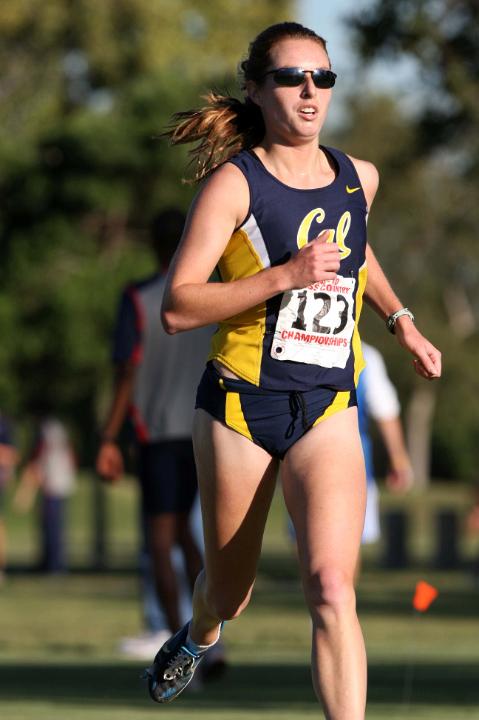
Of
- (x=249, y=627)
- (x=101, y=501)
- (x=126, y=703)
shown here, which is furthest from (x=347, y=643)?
(x=101, y=501)

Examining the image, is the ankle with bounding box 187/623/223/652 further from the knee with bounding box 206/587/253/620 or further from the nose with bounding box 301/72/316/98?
the nose with bounding box 301/72/316/98

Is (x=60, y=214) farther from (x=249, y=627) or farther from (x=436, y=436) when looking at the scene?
(x=436, y=436)

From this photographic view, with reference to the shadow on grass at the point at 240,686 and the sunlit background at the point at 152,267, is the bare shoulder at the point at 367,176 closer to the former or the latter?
the sunlit background at the point at 152,267

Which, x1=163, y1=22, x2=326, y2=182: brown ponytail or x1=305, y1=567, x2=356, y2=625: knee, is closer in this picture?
x1=305, y1=567, x2=356, y2=625: knee

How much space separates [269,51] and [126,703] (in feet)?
12.7

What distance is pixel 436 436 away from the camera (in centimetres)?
7594

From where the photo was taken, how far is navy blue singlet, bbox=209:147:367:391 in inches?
220

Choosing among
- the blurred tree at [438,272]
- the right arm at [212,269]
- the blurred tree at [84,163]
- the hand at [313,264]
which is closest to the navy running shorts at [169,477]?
the right arm at [212,269]

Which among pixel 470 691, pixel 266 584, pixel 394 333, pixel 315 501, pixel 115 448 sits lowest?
pixel 266 584

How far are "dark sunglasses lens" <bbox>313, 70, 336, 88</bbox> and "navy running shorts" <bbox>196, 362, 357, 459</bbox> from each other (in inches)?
36.8

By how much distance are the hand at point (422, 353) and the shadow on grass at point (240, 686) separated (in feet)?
9.75

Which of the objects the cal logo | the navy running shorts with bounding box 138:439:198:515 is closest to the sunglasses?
the cal logo

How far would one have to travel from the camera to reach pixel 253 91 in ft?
19.3

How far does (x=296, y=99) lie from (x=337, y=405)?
0.95 m
